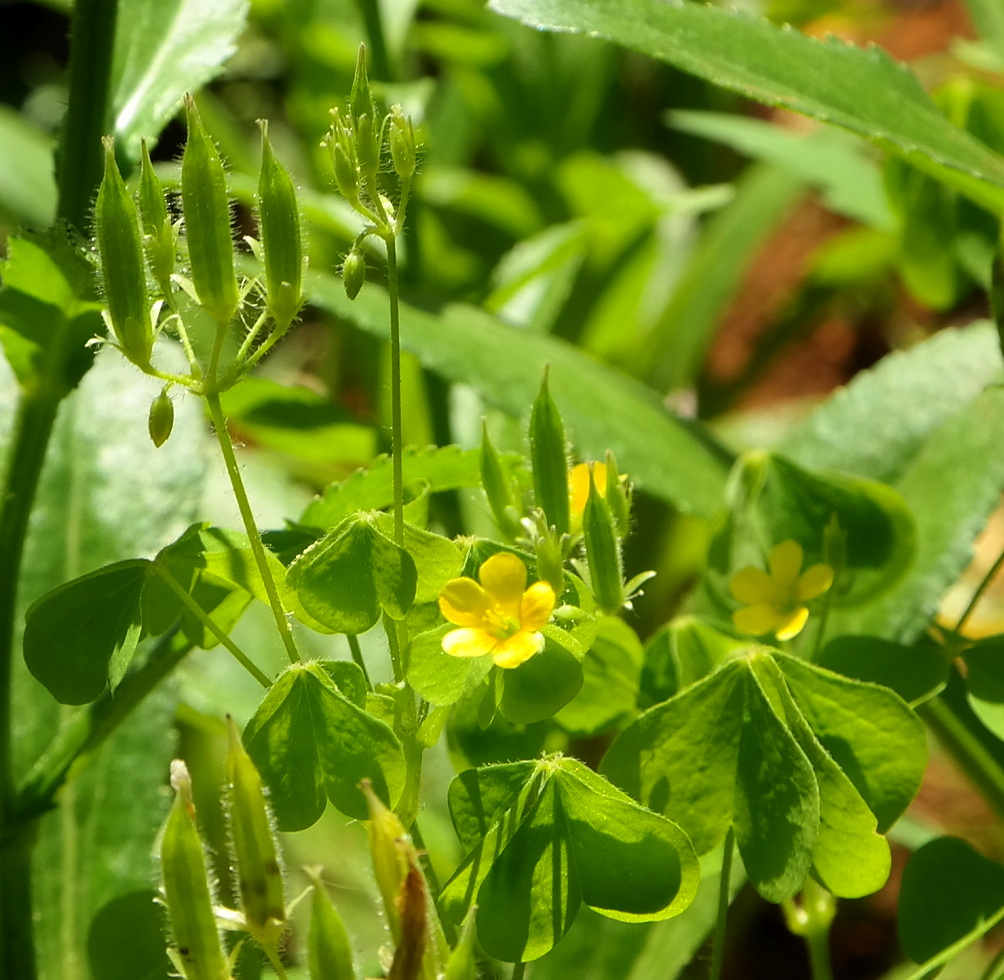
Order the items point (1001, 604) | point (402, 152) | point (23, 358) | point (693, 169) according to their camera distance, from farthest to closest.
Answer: point (693, 169)
point (1001, 604)
point (23, 358)
point (402, 152)

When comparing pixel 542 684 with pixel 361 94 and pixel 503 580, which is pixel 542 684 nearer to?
pixel 503 580

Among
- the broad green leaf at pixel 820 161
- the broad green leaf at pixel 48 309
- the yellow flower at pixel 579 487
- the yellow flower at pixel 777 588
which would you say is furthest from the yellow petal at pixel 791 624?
the broad green leaf at pixel 820 161

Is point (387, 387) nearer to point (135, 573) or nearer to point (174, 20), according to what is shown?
point (135, 573)

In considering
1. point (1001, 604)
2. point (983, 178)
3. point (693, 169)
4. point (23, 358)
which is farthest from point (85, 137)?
point (693, 169)

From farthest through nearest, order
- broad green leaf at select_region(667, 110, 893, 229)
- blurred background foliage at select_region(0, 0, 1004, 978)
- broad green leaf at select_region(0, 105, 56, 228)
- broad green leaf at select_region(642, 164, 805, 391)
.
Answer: broad green leaf at select_region(642, 164, 805, 391) → broad green leaf at select_region(0, 105, 56, 228) → broad green leaf at select_region(667, 110, 893, 229) → blurred background foliage at select_region(0, 0, 1004, 978)

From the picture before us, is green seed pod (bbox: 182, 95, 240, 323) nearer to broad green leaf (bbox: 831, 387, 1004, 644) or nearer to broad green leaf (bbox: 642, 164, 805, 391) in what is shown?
broad green leaf (bbox: 831, 387, 1004, 644)

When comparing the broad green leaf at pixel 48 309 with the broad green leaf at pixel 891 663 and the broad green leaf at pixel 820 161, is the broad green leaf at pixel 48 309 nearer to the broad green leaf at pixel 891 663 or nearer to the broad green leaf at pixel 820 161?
the broad green leaf at pixel 891 663

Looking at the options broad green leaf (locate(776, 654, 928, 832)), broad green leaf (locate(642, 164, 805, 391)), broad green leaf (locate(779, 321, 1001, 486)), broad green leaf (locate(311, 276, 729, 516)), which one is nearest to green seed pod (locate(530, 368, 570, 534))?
broad green leaf (locate(776, 654, 928, 832))
